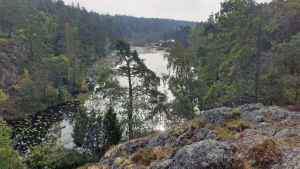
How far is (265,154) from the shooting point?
496 cm

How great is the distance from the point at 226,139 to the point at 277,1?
64.4ft

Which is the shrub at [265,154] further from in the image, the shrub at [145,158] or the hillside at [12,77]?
the hillside at [12,77]

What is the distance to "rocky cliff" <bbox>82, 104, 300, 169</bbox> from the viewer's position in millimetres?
4980

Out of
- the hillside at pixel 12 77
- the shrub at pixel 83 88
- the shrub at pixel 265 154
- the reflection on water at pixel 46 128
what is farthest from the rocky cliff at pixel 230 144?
the shrub at pixel 83 88

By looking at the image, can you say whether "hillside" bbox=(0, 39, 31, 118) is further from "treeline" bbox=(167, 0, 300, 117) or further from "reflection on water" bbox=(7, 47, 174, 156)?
"treeline" bbox=(167, 0, 300, 117)

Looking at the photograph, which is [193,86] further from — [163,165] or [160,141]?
[163,165]

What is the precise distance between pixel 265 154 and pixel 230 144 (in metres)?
1.13

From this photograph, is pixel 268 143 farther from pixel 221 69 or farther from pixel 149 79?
pixel 149 79

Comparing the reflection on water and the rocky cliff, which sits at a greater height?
the rocky cliff

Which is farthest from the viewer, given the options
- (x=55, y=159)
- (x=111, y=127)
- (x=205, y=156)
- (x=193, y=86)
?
(x=193, y=86)

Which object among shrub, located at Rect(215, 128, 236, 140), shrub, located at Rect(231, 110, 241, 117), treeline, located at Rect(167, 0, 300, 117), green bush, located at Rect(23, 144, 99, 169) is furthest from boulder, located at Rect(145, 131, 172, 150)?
green bush, located at Rect(23, 144, 99, 169)

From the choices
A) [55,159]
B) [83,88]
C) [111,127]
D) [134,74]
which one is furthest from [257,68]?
[83,88]

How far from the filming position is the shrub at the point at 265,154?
15.7ft

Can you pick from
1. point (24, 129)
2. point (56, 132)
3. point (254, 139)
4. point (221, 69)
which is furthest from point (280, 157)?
point (24, 129)
